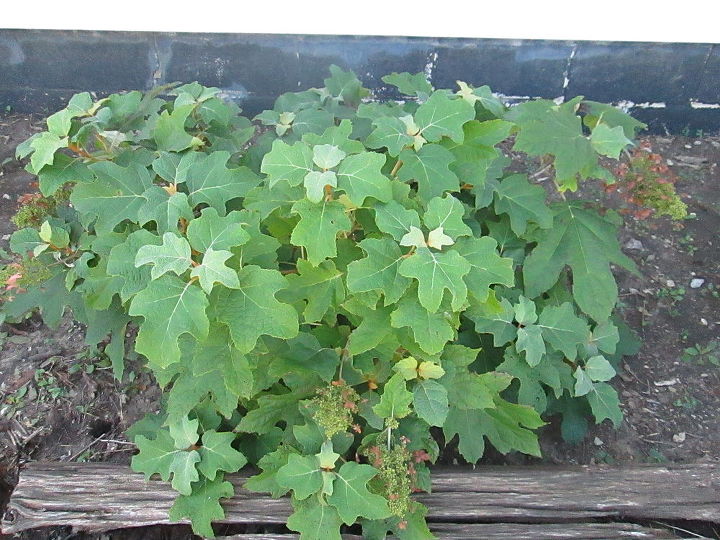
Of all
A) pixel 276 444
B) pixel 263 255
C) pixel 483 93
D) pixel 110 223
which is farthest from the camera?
pixel 483 93

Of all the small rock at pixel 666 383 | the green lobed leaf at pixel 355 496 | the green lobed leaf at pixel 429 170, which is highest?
the green lobed leaf at pixel 429 170

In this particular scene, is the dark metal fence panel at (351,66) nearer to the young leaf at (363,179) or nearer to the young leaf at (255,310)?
the young leaf at (363,179)

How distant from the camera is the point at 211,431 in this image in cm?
189

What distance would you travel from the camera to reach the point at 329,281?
173 cm

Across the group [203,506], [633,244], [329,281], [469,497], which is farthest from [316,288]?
[633,244]

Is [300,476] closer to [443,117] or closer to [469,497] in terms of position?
[469,497]

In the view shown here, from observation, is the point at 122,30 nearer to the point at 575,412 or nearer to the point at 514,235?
the point at 514,235

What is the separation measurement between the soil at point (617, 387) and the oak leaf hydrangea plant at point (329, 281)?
316 millimetres

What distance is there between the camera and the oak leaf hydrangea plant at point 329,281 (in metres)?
1.53

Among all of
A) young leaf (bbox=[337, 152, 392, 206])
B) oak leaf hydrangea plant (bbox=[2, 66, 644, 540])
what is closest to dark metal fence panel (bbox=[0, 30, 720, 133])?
oak leaf hydrangea plant (bbox=[2, 66, 644, 540])

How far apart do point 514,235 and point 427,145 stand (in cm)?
68

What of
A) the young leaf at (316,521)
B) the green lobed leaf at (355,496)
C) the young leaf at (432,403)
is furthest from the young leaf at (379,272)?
the young leaf at (316,521)

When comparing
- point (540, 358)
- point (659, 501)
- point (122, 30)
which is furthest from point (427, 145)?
point (122, 30)

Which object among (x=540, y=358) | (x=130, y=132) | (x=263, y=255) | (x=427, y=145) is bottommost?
(x=540, y=358)
